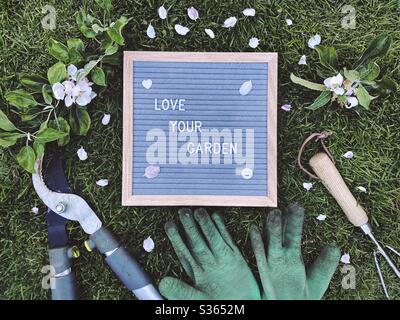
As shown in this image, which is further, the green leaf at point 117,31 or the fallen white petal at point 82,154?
the fallen white petal at point 82,154

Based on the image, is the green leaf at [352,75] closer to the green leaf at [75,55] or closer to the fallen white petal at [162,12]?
the fallen white petal at [162,12]

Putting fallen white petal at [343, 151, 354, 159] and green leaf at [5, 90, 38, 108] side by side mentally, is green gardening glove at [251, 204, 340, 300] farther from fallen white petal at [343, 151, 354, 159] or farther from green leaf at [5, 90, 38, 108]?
green leaf at [5, 90, 38, 108]

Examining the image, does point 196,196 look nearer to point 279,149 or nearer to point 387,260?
point 279,149

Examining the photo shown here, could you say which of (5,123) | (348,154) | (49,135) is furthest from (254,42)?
(5,123)

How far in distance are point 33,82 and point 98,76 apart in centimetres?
19

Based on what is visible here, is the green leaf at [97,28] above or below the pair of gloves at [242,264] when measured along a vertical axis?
above

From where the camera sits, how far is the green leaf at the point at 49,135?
1.33 m

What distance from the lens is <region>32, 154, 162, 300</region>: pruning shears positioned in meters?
1.40

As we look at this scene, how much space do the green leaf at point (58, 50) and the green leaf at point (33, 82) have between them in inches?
3.2

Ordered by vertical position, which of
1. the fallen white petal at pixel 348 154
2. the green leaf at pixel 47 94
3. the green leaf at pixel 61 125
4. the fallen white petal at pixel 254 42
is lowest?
the fallen white petal at pixel 348 154

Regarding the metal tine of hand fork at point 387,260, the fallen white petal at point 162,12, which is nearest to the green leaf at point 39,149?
the fallen white petal at point 162,12

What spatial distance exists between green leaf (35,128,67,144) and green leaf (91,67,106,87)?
0.17 meters

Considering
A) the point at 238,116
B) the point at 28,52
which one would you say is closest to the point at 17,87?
the point at 28,52

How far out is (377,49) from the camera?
1384mm
